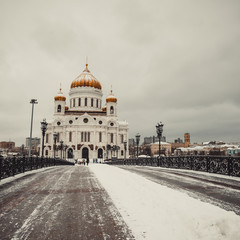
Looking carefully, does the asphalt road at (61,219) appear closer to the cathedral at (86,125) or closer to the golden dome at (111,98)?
the cathedral at (86,125)

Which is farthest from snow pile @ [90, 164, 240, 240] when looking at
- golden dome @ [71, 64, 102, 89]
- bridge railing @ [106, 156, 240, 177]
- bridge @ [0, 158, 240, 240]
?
golden dome @ [71, 64, 102, 89]

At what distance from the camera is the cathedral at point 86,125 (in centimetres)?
7012

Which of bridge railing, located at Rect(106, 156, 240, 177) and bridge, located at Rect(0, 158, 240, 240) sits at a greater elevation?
bridge railing, located at Rect(106, 156, 240, 177)

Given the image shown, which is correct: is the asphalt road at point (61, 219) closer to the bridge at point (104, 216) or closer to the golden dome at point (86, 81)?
the bridge at point (104, 216)

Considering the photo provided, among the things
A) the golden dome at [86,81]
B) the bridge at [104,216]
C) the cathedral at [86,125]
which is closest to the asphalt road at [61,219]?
the bridge at [104,216]

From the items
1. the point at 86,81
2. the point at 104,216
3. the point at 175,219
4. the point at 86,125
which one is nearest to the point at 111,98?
the point at 86,81

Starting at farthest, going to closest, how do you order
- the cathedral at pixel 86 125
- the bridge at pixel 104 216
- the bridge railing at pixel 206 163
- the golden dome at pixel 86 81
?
the golden dome at pixel 86 81, the cathedral at pixel 86 125, the bridge railing at pixel 206 163, the bridge at pixel 104 216

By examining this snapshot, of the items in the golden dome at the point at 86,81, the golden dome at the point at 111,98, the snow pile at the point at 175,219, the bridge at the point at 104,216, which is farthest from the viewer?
the golden dome at the point at 86,81

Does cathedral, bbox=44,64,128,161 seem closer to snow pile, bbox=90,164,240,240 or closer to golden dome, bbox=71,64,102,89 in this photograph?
golden dome, bbox=71,64,102,89

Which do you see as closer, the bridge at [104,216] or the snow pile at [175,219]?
the snow pile at [175,219]

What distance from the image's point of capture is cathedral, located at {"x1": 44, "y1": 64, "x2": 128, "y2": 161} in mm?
70125

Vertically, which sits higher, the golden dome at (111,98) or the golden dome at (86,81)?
the golden dome at (86,81)

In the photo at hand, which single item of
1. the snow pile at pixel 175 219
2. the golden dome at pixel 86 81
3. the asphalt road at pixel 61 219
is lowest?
the asphalt road at pixel 61 219

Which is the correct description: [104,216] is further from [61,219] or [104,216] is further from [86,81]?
[86,81]
